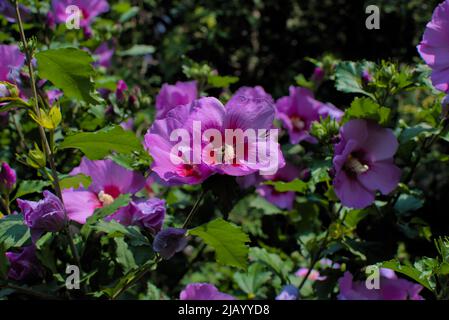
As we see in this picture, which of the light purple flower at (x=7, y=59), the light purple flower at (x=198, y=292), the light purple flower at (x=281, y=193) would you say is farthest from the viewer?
the light purple flower at (x=281, y=193)

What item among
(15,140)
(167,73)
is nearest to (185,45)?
(167,73)

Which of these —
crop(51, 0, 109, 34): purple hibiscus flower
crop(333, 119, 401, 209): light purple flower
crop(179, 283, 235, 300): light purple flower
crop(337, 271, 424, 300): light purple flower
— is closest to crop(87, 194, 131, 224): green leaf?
crop(179, 283, 235, 300): light purple flower

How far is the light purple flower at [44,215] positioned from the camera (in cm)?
115

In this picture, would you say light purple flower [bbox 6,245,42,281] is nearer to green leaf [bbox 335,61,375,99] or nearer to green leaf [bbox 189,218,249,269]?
green leaf [bbox 189,218,249,269]

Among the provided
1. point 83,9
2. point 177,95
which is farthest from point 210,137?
point 83,9

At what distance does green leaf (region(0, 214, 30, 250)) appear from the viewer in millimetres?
1172

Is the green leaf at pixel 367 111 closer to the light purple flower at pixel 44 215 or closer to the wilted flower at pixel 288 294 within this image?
the wilted flower at pixel 288 294

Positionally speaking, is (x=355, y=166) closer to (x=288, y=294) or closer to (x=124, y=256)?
Answer: (x=288, y=294)

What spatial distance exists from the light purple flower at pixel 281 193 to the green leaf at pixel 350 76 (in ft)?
1.44

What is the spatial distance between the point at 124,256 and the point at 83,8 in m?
1.07

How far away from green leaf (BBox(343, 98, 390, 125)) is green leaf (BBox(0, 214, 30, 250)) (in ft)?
2.50

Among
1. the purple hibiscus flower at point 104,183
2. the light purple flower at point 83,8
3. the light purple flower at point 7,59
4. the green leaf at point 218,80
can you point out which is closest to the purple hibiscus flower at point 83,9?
the light purple flower at point 83,8

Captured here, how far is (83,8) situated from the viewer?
2.13 m

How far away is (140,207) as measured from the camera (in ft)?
4.18
